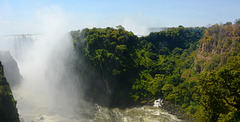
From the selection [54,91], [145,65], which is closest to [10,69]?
[54,91]

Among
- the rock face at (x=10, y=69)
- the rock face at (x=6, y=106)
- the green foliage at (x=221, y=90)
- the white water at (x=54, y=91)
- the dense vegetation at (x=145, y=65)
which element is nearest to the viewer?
the green foliage at (x=221, y=90)

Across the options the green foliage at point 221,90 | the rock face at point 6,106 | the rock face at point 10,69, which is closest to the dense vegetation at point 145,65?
the green foliage at point 221,90

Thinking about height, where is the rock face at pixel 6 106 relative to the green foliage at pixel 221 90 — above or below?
below

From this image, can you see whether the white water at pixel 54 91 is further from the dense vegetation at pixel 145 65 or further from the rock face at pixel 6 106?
the rock face at pixel 6 106

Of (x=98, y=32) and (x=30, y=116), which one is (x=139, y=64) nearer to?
(x=98, y=32)

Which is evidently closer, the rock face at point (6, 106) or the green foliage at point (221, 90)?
the green foliage at point (221, 90)

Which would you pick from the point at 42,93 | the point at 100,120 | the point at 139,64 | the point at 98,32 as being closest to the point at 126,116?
the point at 100,120

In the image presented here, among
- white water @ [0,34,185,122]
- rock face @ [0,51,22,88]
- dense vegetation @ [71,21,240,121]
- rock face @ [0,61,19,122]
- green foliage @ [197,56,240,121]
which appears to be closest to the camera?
green foliage @ [197,56,240,121]

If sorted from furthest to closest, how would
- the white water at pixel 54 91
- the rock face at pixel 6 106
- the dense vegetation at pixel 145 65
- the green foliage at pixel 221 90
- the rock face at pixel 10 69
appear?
the rock face at pixel 10 69
the dense vegetation at pixel 145 65
the white water at pixel 54 91
the rock face at pixel 6 106
the green foliage at pixel 221 90

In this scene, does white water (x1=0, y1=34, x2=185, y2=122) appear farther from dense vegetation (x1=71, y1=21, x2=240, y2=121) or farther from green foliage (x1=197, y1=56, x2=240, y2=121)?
green foliage (x1=197, y1=56, x2=240, y2=121)

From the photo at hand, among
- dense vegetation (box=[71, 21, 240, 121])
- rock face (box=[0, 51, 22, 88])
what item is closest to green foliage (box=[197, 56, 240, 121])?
dense vegetation (box=[71, 21, 240, 121])
